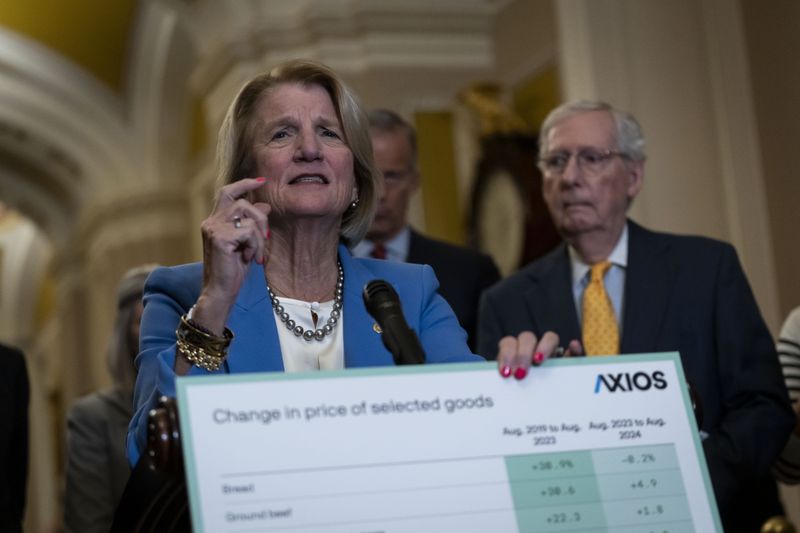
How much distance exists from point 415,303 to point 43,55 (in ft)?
36.8

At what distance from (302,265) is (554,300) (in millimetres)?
1373

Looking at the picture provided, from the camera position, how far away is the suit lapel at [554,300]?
371 centimetres

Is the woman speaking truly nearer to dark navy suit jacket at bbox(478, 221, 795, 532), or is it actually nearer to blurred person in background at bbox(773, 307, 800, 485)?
dark navy suit jacket at bbox(478, 221, 795, 532)

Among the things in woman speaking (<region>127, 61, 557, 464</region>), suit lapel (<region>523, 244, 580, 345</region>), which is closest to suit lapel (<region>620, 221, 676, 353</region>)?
suit lapel (<region>523, 244, 580, 345</region>)

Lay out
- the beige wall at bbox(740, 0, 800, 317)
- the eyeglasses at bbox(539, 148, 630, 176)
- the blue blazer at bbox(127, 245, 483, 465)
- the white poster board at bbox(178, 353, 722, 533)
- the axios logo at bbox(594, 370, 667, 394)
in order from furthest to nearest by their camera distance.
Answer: the beige wall at bbox(740, 0, 800, 317)
the eyeglasses at bbox(539, 148, 630, 176)
the blue blazer at bbox(127, 245, 483, 465)
the axios logo at bbox(594, 370, 667, 394)
the white poster board at bbox(178, 353, 722, 533)

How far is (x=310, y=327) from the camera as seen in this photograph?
8.17 feet

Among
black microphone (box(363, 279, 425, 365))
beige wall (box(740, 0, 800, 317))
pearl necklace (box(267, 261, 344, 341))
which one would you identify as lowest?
black microphone (box(363, 279, 425, 365))

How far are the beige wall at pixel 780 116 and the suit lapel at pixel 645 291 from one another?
3.92ft

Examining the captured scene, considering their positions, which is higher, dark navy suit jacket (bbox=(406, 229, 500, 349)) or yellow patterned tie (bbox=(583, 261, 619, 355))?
dark navy suit jacket (bbox=(406, 229, 500, 349))

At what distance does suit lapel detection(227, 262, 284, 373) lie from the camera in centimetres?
233

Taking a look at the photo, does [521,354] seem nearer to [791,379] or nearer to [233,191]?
[233,191]

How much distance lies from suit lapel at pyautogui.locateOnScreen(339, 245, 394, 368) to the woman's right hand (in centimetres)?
35

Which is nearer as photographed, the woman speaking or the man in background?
the woman speaking

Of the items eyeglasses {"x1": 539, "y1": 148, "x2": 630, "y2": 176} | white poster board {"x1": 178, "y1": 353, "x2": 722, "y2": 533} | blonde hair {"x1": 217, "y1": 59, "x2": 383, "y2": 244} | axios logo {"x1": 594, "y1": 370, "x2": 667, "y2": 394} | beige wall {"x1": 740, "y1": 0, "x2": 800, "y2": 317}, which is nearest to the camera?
white poster board {"x1": 178, "y1": 353, "x2": 722, "y2": 533}
